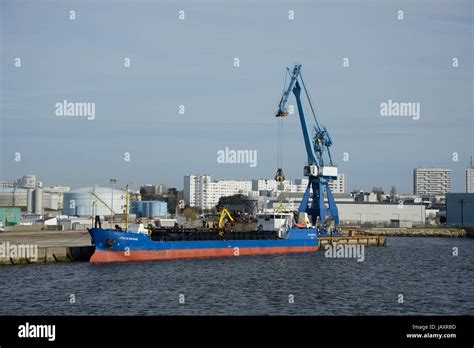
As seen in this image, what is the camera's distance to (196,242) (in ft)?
140

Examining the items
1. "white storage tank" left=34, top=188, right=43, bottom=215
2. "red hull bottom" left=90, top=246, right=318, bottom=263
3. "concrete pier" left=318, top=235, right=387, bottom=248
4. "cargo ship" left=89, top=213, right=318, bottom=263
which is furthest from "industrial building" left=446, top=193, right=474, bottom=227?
"white storage tank" left=34, top=188, right=43, bottom=215

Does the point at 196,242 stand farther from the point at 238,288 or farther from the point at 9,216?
the point at 9,216

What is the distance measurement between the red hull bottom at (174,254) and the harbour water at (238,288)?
154cm

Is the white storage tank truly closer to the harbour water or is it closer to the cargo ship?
the cargo ship

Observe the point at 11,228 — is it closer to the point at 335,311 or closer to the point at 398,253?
the point at 398,253

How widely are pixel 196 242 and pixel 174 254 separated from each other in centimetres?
202

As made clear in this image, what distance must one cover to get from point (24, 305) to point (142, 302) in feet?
13.8

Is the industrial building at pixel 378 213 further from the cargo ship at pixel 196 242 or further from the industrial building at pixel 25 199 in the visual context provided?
the cargo ship at pixel 196 242

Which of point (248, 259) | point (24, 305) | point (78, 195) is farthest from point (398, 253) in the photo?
point (78, 195)

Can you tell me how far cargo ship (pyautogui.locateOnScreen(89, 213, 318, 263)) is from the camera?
3856 centimetres

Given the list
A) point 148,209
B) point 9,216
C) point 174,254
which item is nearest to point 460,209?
point 148,209

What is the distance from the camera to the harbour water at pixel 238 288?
22734 mm

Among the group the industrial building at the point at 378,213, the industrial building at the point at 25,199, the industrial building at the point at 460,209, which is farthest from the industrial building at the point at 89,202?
the industrial building at the point at 460,209
